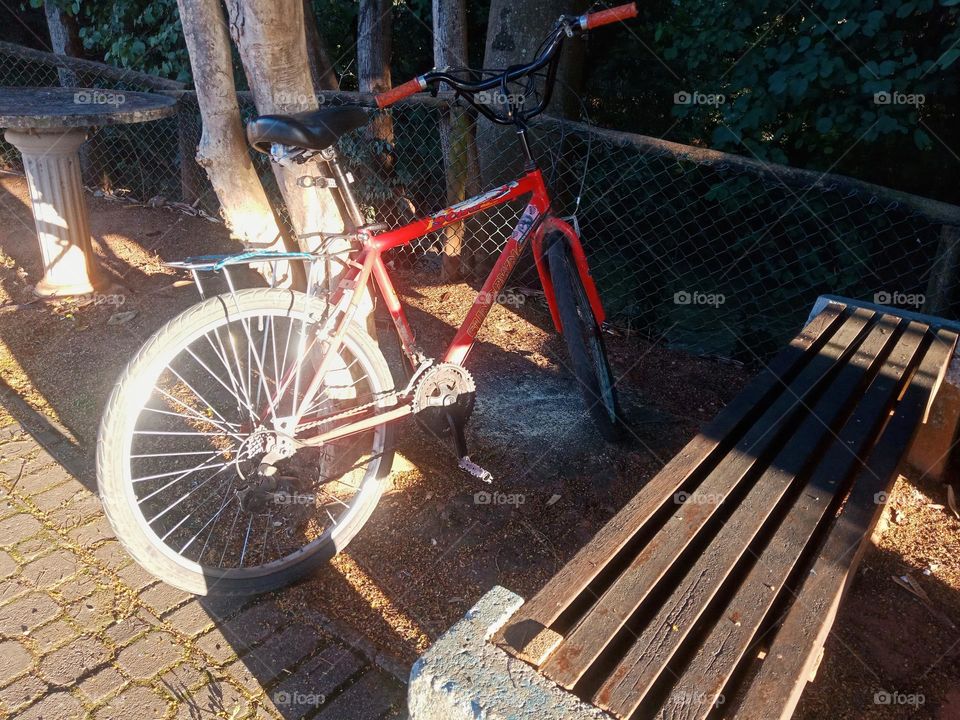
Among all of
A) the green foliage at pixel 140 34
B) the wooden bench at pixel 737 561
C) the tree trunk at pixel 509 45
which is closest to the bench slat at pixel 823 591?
the wooden bench at pixel 737 561

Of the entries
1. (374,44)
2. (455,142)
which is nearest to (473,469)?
(455,142)

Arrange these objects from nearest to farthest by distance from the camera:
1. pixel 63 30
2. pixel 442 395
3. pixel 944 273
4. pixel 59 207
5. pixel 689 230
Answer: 1. pixel 442 395
2. pixel 944 273
3. pixel 59 207
4. pixel 689 230
5. pixel 63 30

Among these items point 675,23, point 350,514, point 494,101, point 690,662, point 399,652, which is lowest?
point 399,652

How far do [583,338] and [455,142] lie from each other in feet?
6.94

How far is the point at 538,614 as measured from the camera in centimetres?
184

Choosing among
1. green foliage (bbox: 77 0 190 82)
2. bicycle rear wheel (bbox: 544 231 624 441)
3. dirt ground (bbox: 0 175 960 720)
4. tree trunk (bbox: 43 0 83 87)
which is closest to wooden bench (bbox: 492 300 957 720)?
dirt ground (bbox: 0 175 960 720)

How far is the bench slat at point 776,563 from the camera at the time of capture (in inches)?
67.5

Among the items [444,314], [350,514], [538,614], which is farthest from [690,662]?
[444,314]

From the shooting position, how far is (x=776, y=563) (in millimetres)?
2096

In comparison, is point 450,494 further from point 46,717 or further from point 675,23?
point 675,23

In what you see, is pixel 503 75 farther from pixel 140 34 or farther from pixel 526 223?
pixel 140 34

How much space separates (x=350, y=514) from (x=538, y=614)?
129 centimetres

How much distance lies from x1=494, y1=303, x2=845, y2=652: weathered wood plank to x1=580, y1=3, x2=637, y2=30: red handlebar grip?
144cm

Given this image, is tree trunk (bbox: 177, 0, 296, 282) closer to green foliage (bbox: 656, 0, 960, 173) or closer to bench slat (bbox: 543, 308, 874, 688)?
bench slat (bbox: 543, 308, 874, 688)
